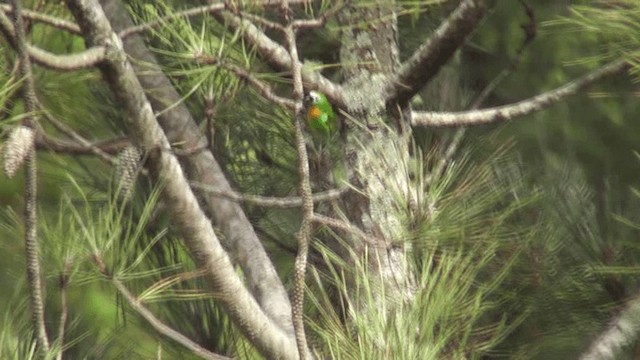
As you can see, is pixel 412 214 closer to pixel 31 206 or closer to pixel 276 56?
pixel 276 56

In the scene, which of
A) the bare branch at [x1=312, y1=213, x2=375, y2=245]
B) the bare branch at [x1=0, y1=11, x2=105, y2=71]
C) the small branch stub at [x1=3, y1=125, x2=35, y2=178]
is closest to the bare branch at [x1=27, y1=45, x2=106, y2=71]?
the bare branch at [x1=0, y1=11, x2=105, y2=71]

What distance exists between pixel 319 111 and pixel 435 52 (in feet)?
0.56

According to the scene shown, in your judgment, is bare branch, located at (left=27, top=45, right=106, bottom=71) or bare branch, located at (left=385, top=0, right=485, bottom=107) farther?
bare branch, located at (left=385, top=0, right=485, bottom=107)

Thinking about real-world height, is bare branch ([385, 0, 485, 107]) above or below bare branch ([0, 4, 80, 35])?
below

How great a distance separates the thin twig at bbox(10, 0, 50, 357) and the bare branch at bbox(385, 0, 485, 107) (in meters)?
0.48

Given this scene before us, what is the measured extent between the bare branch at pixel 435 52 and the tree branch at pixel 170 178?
304 millimetres

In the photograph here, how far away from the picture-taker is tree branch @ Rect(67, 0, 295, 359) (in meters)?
1.29

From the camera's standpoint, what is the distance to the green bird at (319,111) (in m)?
1.51

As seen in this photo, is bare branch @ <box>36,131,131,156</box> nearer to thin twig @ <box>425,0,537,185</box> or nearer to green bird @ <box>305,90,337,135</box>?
green bird @ <box>305,90,337,135</box>

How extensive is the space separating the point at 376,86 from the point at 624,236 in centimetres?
38

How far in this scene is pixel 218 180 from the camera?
1.50 m

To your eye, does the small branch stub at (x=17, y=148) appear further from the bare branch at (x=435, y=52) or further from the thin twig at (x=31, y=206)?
the bare branch at (x=435, y=52)

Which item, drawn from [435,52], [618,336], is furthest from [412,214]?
[618,336]

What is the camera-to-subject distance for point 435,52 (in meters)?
1.42
